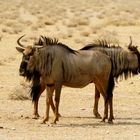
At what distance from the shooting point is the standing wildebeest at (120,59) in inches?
546

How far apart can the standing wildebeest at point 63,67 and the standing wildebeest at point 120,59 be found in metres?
0.36

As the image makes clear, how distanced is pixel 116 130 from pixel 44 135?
5.06 ft

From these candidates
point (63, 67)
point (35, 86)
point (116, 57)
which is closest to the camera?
point (63, 67)

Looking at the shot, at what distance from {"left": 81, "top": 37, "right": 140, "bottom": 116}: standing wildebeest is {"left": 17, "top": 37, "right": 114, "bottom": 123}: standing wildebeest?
359mm

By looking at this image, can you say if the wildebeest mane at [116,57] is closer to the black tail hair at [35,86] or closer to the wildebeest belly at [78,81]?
the wildebeest belly at [78,81]

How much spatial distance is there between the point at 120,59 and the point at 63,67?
159cm

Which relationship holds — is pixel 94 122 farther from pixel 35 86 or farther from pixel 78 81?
pixel 35 86

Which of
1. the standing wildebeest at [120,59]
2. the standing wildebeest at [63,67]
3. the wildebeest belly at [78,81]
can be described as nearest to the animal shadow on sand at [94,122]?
the standing wildebeest at [63,67]

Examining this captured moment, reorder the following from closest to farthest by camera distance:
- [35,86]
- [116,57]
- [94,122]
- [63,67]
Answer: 1. [63,67]
2. [94,122]
3. [35,86]
4. [116,57]

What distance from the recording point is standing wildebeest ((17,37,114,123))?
1288cm

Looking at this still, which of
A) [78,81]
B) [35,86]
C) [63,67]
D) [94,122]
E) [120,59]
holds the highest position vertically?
[120,59]

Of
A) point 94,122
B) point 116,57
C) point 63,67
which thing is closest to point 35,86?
point 63,67

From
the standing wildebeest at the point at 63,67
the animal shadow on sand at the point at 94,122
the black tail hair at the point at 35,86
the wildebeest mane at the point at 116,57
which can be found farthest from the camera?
the wildebeest mane at the point at 116,57

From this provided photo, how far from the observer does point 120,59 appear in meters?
14.0
